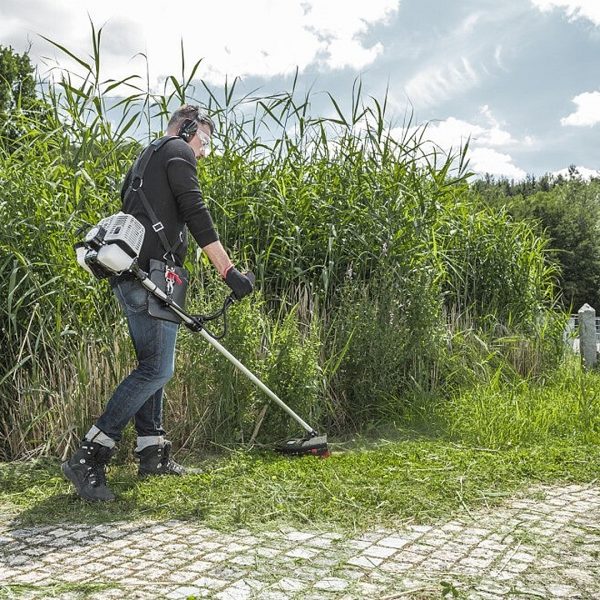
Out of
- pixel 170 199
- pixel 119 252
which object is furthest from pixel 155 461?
pixel 170 199

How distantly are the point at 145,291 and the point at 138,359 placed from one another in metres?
0.33

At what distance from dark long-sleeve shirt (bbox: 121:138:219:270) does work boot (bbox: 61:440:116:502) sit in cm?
91

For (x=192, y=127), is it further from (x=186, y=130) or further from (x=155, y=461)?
(x=155, y=461)

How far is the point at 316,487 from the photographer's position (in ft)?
13.8

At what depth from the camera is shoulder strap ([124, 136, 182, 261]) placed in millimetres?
4121

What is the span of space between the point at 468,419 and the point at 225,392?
172 cm

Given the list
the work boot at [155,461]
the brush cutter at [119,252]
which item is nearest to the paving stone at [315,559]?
the work boot at [155,461]

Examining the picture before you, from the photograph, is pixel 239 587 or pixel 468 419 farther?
pixel 468 419

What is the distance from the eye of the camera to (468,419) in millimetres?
5727

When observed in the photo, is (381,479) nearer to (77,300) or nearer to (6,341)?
(77,300)

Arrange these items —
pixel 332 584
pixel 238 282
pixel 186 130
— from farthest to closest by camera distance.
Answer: pixel 186 130 → pixel 238 282 → pixel 332 584

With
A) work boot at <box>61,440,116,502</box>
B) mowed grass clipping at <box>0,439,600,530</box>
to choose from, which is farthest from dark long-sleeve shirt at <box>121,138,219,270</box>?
mowed grass clipping at <box>0,439,600,530</box>

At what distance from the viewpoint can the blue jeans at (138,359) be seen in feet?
13.4

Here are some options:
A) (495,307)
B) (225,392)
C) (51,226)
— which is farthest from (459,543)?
(495,307)
